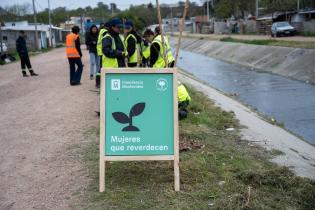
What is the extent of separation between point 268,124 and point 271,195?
20.0 ft

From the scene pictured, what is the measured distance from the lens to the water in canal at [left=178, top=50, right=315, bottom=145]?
12.7 m

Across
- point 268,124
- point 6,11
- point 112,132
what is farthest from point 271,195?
point 6,11

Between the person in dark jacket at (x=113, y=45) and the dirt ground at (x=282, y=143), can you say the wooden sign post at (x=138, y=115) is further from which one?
the person in dark jacket at (x=113, y=45)

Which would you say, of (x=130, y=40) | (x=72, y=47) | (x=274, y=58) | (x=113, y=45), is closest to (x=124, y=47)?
(x=113, y=45)

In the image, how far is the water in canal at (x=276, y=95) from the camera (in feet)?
41.5

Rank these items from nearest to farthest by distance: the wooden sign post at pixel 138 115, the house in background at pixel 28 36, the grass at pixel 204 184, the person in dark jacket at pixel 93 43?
the grass at pixel 204 184, the wooden sign post at pixel 138 115, the person in dark jacket at pixel 93 43, the house in background at pixel 28 36

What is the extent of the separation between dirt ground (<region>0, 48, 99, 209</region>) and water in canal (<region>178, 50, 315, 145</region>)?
16.3 feet

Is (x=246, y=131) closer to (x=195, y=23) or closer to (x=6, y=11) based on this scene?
(x=6, y=11)

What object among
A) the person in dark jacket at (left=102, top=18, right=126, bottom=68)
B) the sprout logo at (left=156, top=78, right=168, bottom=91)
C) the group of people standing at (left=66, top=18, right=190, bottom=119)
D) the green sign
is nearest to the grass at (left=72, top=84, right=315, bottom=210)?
the green sign

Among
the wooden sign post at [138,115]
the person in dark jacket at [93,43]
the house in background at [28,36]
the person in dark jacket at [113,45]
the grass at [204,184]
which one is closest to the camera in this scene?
the grass at [204,184]

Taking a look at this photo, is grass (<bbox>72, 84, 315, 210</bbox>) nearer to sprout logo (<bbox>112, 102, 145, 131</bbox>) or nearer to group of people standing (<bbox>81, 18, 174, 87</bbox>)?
sprout logo (<bbox>112, 102, 145, 131</bbox>)

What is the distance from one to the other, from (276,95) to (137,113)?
42.0 ft

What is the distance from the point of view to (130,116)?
582cm

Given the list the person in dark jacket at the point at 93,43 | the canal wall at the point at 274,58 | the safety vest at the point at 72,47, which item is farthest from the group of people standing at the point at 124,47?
the canal wall at the point at 274,58
